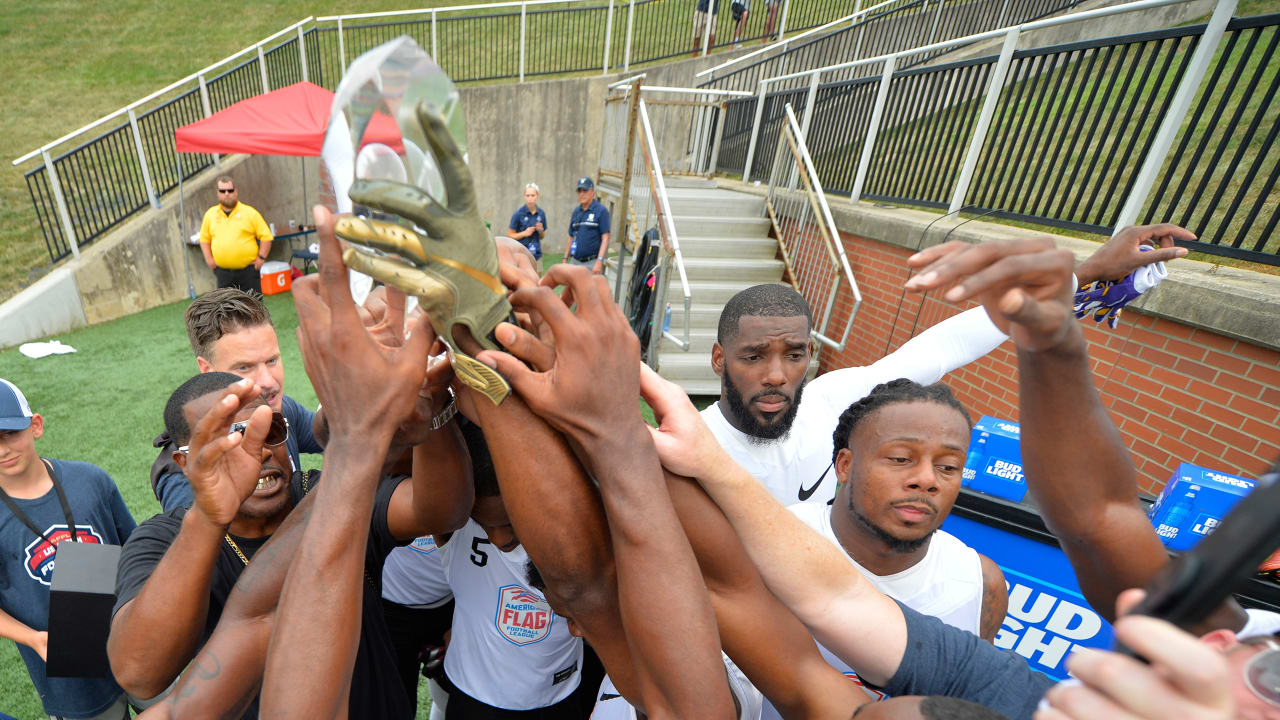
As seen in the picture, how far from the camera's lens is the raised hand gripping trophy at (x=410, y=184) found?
66 centimetres

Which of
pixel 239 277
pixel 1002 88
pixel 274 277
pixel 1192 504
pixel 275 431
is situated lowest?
pixel 274 277

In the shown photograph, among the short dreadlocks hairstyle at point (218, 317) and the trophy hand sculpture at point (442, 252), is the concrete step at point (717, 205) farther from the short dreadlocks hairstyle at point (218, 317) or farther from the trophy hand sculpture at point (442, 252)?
the trophy hand sculpture at point (442, 252)

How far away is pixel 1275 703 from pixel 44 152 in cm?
1167

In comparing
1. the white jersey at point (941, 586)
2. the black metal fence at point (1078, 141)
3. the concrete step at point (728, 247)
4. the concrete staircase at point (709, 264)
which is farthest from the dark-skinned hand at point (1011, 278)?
the concrete step at point (728, 247)

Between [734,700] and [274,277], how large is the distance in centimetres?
997

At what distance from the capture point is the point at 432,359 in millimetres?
1027

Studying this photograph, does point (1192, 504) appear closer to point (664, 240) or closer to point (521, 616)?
point (521, 616)

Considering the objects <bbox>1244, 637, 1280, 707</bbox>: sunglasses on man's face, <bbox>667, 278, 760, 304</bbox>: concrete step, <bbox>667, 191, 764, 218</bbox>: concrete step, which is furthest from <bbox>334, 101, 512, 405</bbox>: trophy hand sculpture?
<bbox>667, 191, 764, 218</bbox>: concrete step

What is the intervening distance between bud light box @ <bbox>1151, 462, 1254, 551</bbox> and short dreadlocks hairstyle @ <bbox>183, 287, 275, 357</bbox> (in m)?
3.94

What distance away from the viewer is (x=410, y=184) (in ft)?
2.30

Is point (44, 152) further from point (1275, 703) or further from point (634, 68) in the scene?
point (1275, 703)

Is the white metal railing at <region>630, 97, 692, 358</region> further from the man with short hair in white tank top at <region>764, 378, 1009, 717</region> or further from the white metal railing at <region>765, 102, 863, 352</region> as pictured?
the man with short hair in white tank top at <region>764, 378, 1009, 717</region>

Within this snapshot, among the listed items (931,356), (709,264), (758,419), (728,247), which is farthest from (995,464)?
(728,247)

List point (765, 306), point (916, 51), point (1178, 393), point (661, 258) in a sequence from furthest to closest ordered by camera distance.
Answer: point (661, 258), point (916, 51), point (1178, 393), point (765, 306)
